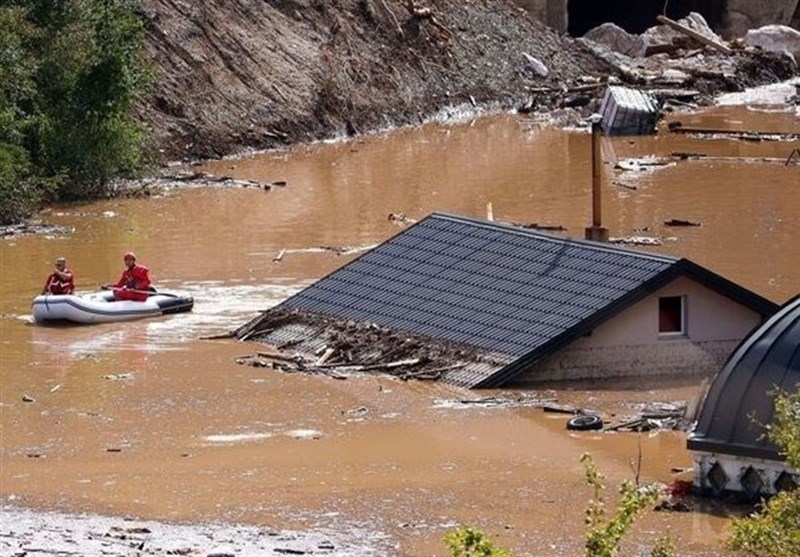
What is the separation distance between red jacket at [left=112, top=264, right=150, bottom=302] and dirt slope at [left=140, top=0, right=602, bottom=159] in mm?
17029

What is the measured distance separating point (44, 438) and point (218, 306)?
773cm

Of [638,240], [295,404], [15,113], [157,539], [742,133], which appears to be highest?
[15,113]

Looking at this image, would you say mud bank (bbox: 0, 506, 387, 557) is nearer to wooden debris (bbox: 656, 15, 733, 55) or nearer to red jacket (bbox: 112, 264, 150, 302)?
red jacket (bbox: 112, 264, 150, 302)

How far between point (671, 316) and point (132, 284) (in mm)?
7787

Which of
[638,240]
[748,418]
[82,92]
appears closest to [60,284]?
[638,240]

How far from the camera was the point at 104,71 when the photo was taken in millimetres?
40500

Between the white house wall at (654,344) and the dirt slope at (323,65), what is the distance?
2309cm

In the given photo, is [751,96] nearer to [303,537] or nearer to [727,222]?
[727,222]

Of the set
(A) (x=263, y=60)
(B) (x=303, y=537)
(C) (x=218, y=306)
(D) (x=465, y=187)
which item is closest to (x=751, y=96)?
(A) (x=263, y=60)

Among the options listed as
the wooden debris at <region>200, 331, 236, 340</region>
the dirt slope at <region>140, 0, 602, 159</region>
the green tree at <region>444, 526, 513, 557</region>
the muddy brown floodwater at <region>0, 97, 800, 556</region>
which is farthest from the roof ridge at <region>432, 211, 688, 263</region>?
the dirt slope at <region>140, 0, 602, 159</region>

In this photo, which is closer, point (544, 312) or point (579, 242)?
point (544, 312)

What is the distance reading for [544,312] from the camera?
24.2 m

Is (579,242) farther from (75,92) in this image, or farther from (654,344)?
(75,92)

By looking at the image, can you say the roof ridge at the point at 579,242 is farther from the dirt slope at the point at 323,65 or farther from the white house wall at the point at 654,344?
the dirt slope at the point at 323,65
